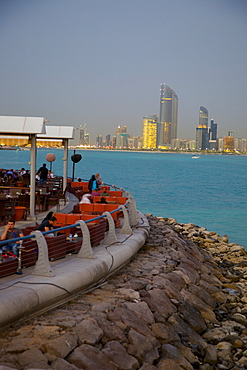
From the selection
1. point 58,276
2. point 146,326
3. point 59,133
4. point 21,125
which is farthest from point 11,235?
point 59,133

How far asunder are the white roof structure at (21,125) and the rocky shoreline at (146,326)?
494 centimetres

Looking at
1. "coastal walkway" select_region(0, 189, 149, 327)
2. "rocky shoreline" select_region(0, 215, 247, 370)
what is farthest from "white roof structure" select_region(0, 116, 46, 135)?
"rocky shoreline" select_region(0, 215, 247, 370)

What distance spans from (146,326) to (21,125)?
829cm

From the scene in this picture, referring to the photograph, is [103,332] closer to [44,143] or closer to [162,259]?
[162,259]

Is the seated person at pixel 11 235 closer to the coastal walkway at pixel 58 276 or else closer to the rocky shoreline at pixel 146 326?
the coastal walkway at pixel 58 276

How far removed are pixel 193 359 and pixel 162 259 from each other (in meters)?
5.07

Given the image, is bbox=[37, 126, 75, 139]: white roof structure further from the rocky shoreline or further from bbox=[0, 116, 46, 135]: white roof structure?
the rocky shoreline

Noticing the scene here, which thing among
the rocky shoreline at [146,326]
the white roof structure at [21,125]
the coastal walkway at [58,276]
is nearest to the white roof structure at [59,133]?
the white roof structure at [21,125]

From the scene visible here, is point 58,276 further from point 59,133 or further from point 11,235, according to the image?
point 59,133

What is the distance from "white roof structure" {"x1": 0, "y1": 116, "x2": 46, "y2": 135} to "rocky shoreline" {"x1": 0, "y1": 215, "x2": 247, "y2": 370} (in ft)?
16.2

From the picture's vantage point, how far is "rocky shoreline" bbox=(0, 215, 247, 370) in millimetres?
6375

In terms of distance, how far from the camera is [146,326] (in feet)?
27.3

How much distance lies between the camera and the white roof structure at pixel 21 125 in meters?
14.3

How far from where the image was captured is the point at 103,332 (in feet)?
23.9
